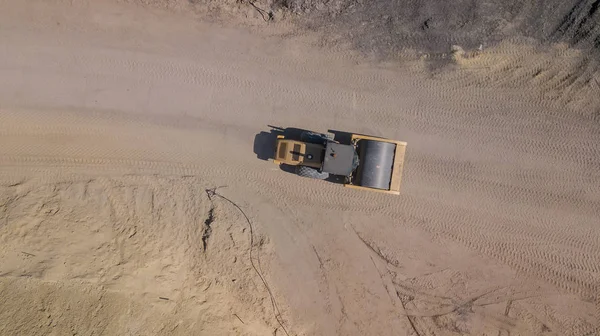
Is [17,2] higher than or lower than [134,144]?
higher

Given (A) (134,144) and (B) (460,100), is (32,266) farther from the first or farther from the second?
(B) (460,100)

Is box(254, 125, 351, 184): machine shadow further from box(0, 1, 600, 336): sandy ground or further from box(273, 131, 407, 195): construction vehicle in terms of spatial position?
box(273, 131, 407, 195): construction vehicle

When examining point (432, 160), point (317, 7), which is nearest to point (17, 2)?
point (317, 7)

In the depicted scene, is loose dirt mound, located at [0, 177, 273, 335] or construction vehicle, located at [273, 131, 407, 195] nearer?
loose dirt mound, located at [0, 177, 273, 335]

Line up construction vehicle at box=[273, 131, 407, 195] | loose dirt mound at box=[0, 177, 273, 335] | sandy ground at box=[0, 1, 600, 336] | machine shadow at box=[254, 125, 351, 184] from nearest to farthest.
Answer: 1. loose dirt mound at box=[0, 177, 273, 335]
2. construction vehicle at box=[273, 131, 407, 195]
3. sandy ground at box=[0, 1, 600, 336]
4. machine shadow at box=[254, 125, 351, 184]

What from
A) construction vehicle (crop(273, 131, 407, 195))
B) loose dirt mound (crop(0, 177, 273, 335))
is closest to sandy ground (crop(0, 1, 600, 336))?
loose dirt mound (crop(0, 177, 273, 335))

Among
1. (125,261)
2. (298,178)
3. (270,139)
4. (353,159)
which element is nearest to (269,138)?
→ (270,139)
